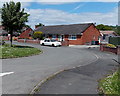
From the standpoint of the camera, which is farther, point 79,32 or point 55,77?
point 79,32

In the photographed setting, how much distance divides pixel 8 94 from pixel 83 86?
3.22 metres

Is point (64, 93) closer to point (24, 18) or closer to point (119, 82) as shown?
point (119, 82)

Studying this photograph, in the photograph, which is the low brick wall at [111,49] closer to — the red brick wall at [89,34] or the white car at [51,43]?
the white car at [51,43]

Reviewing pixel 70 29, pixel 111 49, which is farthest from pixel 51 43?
pixel 111 49

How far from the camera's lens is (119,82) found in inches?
316

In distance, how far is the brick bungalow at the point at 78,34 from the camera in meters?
41.8

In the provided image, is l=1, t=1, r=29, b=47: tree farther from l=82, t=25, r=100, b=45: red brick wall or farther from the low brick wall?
l=82, t=25, r=100, b=45: red brick wall

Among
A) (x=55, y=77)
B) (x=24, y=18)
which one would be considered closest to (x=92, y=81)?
(x=55, y=77)

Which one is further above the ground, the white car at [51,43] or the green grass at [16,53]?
the white car at [51,43]

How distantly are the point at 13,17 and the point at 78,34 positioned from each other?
17837 millimetres

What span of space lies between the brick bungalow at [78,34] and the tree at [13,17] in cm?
1544

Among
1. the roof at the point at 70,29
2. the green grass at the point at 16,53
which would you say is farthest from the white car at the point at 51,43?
the green grass at the point at 16,53

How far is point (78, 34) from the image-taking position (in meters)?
41.6

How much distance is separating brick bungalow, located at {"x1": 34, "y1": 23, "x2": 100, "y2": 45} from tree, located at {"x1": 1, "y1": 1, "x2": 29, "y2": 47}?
15.4m
